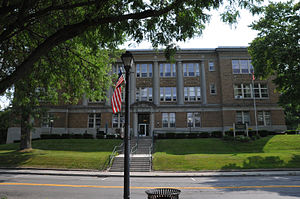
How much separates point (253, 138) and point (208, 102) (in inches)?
398

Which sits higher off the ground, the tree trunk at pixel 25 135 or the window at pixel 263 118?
the window at pixel 263 118

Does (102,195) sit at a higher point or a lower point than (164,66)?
lower

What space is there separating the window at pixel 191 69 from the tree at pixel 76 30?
25514mm

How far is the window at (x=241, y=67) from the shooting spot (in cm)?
3653

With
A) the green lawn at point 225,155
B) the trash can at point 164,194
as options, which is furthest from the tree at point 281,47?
the trash can at point 164,194

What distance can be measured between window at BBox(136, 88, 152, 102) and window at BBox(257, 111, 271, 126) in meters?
18.0

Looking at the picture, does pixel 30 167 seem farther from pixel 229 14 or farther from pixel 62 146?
pixel 229 14

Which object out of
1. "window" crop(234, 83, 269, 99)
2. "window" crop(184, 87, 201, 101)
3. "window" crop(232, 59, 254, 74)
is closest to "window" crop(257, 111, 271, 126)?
"window" crop(234, 83, 269, 99)

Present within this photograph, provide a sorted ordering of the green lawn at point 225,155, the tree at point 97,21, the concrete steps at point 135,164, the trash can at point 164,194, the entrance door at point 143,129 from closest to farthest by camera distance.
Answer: the trash can at point 164,194, the tree at point 97,21, the concrete steps at point 135,164, the green lawn at point 225,155, the entrance door at point 143,129

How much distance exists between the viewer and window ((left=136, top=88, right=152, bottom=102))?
120 feet

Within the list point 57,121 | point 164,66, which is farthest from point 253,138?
point 57,121

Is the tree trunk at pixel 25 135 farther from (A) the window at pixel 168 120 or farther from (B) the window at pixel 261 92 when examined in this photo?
(B) the window at pixel 261 92

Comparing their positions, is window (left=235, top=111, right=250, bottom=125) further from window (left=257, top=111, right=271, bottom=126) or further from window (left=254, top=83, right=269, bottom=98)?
window (left=254, top=83, right=269, bottom=98)

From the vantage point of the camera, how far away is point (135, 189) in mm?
10555
